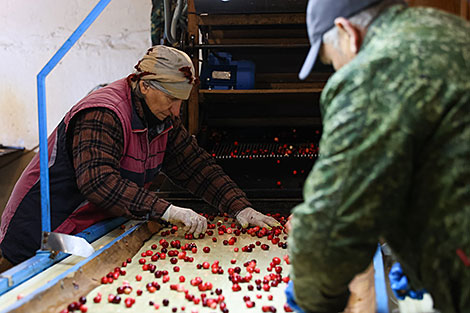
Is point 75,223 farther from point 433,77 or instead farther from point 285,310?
point 433,77

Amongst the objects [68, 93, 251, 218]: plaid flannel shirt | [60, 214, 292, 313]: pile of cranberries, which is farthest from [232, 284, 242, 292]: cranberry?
[68, 93, 251, 218]: plaid flannel shirt

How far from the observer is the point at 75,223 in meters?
2.63

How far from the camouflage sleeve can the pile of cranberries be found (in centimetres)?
69

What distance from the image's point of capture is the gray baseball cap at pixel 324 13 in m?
1.17

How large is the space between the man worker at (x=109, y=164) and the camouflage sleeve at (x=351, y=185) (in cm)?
158

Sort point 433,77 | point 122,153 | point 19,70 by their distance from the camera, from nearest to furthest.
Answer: point 433,77 → point 122,153 → point 19,70

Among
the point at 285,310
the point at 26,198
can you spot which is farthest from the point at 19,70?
the point at 285,310

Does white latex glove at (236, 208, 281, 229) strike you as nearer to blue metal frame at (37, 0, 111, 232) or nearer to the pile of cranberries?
Answer: the pile of cranberries

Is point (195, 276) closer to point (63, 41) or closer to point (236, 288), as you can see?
point (236, 288)

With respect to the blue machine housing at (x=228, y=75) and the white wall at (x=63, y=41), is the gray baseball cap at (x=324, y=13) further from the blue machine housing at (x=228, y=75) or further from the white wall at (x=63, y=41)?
the white wall at (x=63, y=41)

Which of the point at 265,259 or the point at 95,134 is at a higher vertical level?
the point at 95,134

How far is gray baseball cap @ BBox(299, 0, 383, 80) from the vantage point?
1172mm

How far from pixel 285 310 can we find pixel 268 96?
2.22 metres

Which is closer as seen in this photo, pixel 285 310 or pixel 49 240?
pixel 285 310
